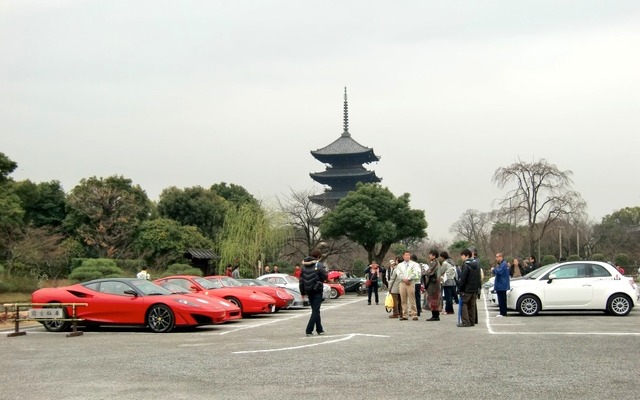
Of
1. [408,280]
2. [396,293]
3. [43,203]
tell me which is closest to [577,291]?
[408,280]

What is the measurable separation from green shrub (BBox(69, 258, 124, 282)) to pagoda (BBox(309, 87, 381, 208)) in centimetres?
4596

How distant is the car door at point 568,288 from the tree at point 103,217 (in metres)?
30.8

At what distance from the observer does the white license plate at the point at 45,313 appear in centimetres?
1420

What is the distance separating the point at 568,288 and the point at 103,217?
32.7 m

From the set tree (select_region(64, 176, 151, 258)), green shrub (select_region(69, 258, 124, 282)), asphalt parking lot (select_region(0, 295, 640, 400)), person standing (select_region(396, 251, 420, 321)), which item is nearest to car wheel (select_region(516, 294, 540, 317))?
person standing (select_region(396, 251, 420, 321))

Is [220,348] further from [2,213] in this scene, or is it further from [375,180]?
[375,180]

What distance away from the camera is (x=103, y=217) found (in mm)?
44125

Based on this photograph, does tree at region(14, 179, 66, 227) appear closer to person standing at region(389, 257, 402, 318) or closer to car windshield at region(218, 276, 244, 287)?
car windshield at region(218, 276, 244, 287)

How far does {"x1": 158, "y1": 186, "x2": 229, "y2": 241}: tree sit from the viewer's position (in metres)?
53.4

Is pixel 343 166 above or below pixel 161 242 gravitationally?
above

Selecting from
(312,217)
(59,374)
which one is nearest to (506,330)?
(59,374)

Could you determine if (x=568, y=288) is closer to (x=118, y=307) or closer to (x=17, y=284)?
(x=118, y=307)

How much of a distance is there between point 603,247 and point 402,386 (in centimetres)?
6289

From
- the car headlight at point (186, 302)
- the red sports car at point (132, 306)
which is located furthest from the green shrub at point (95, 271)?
the car headlight at point (186, 302)
